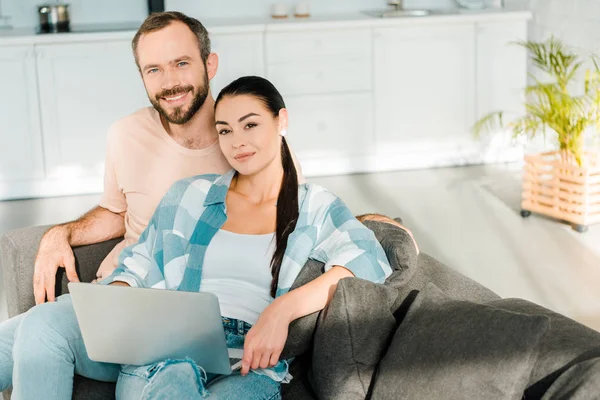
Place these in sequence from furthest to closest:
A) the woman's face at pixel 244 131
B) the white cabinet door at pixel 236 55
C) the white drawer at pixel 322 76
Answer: the white drawer at pixel 322 76 → the white cabinet door at pixel 236 55 → the woman's face at pixel 244 131

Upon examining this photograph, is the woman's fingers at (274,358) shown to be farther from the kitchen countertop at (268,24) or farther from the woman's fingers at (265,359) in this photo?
the kitchen countertop at (268,24)

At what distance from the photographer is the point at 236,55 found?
565cm

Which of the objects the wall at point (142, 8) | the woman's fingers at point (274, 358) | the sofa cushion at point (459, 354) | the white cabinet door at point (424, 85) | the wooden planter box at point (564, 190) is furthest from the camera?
the wall at point (142, 8)

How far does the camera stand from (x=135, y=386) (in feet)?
6.70

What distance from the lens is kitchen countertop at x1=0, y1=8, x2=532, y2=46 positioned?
17.9ft

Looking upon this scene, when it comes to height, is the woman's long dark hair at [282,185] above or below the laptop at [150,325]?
above

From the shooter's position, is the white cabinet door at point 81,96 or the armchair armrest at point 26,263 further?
the white cabinet door at point 81,96

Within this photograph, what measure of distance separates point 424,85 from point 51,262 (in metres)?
3.69

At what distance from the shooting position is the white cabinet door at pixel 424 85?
584 cm

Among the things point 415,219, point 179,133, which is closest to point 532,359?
point 179,133

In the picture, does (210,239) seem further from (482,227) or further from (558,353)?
(482,227)

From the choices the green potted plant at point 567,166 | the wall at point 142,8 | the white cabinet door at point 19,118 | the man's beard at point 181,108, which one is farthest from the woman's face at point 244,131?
the wall at point 142,8

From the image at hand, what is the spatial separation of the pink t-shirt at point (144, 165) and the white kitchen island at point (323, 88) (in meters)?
2.88

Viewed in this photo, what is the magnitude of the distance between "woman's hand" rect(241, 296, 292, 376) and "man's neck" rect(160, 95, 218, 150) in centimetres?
75
